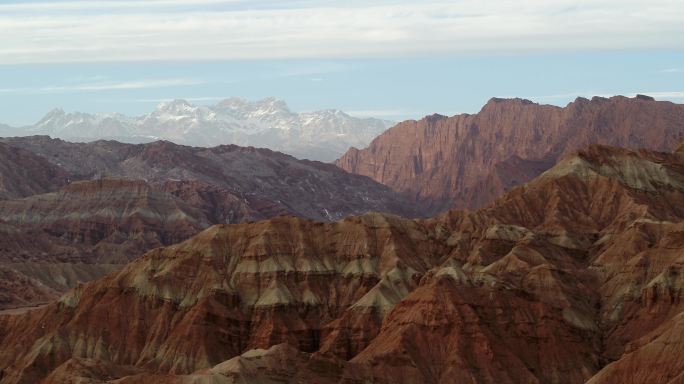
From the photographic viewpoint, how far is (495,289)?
598 feet

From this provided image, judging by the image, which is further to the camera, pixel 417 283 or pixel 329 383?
pixel 417 283

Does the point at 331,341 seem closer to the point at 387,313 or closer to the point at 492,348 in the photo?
the point at 387,313

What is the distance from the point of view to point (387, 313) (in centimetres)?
18262

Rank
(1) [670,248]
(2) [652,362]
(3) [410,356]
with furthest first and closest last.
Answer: (1) [670,248]
(3) [410,356]
(2) [652,362]

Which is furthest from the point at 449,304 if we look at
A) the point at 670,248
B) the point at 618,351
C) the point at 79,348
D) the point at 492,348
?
the point at 79,348

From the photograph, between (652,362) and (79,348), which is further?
(79,348)

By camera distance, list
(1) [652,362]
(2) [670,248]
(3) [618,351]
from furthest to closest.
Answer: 1. (2) [670,248]
2. (3) [618,351]
3. (1) [652,362]

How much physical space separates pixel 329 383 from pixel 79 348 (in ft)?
187

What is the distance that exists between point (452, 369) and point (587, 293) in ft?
118

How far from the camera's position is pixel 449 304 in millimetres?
175625

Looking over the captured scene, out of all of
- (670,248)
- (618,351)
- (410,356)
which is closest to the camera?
(410,356)

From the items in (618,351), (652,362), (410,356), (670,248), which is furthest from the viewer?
(670,248)

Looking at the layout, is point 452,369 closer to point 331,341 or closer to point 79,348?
point 331,341

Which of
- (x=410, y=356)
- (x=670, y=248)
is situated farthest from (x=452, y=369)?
(x=670, y=248)
